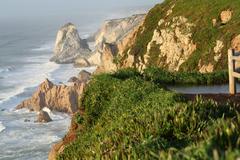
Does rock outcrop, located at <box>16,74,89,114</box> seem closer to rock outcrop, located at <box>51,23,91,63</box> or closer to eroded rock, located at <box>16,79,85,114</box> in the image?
eroded rock, located at <box>16,79,85,114</box>

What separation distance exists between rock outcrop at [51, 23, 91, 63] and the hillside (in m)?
72.2

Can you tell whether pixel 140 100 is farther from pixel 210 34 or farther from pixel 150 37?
pixel 150 37

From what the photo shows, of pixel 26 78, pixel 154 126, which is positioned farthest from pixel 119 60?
pixel 26 78

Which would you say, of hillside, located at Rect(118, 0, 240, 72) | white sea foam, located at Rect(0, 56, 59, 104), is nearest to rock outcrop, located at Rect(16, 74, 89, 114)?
white sea foam, located at Rect(0, 56, 59, 104)

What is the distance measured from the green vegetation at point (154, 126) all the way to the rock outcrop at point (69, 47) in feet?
351

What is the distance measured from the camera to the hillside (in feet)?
146

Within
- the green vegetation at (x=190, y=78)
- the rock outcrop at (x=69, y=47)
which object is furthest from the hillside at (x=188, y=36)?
the rock outcrop at (x=69, y=47)

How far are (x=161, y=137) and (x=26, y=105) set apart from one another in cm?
6428

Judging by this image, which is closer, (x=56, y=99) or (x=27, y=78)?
(x=56, y=99)

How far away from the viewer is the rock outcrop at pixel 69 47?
130 m

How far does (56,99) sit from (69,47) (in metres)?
63.4

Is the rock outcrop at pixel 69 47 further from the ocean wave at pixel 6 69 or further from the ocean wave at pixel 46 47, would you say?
the ocean wave at pixel 6 69

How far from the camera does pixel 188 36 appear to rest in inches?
1953

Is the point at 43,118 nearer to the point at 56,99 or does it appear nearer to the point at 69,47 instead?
the point at 56,99
